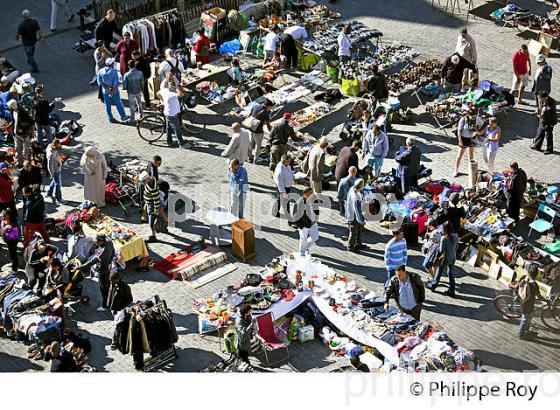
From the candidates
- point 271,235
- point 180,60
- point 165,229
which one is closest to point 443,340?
point 271,235

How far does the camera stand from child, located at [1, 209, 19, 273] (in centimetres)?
Result: 2077

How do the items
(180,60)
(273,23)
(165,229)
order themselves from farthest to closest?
(273,23) < (180,60) < (165,229)

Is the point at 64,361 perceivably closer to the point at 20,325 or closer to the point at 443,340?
the point at 20,325

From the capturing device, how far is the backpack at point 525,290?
19.0 m

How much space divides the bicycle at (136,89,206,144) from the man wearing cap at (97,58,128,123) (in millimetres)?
803

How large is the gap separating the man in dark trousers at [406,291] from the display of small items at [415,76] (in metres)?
9.33

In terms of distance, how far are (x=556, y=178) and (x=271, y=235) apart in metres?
6.99

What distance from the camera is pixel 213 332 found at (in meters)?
19.5

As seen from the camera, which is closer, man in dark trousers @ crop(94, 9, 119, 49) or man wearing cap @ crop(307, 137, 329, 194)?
man wearing cap @ crop(307, 137, 329, 194)

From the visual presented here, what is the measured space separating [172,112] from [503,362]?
10088 mm

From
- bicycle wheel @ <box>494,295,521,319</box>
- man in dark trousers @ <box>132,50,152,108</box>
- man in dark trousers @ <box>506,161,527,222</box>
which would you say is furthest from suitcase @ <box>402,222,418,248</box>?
man in dark trousers @ <box>132,50,152,108</box>

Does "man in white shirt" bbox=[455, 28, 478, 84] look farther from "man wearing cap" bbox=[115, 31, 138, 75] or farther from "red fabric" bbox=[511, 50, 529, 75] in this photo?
"man wearing cap" bbox=[115, 31, 138, 75]

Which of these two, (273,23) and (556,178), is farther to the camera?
(273,23)

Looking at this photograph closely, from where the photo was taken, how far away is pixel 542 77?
26.3 m
